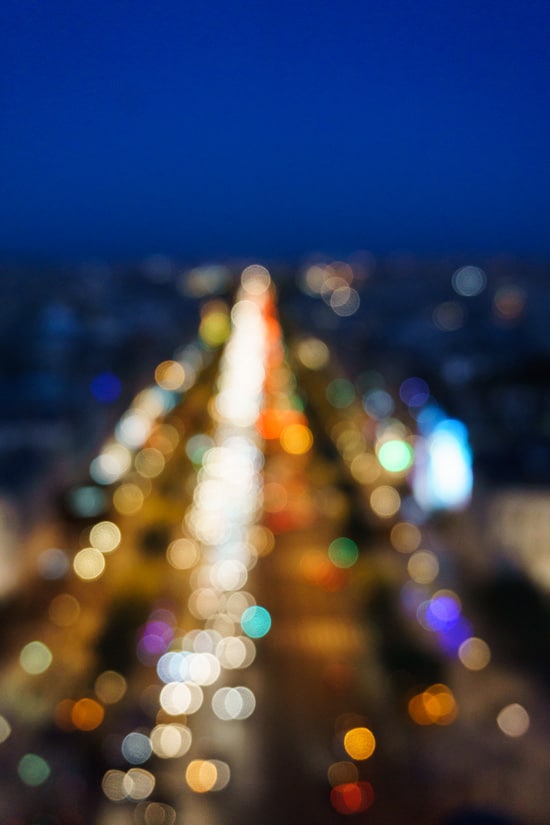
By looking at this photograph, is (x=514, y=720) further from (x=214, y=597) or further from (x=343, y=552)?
(x=343, y=552)

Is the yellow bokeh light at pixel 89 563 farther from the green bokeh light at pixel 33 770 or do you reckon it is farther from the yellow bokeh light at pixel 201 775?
the yellow bokeh light at pixel 201 775

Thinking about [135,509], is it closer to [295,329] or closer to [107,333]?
[107,333]

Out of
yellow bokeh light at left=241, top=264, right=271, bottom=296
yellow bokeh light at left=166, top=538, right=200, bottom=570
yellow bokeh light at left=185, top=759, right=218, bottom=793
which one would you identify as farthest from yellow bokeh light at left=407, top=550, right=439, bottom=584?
yellow bokeh light at left=241, top=264, right=271, bottom=296

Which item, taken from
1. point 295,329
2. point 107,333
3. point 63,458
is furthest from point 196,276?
point 63,458

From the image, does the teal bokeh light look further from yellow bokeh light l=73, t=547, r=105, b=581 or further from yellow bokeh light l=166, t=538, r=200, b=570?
yellow bokeh light l=73, t=547, r=105, b=581

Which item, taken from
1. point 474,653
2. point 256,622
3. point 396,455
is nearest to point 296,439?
point 396,455

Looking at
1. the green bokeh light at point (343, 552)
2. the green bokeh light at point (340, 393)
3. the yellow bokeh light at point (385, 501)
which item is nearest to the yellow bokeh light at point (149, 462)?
the yellow bokeh light at point (385, 501)
